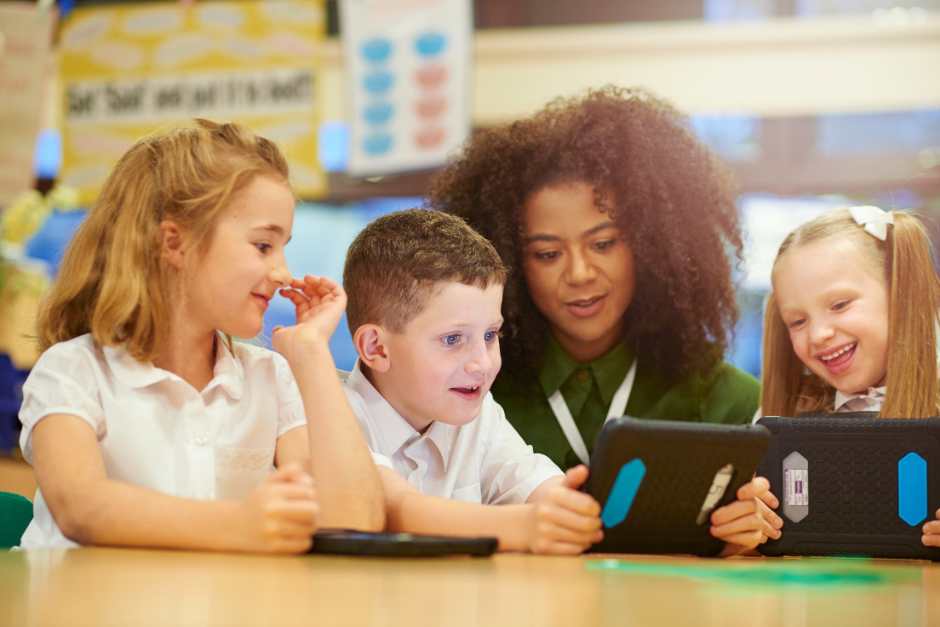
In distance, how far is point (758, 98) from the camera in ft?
14.8

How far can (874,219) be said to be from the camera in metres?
1.66

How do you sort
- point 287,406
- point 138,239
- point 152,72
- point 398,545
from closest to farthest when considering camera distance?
point 398,545 < point 138,239 < point 287,406 < point 152,72

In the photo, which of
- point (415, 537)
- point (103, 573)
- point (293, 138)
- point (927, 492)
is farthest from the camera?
point (293, 138)

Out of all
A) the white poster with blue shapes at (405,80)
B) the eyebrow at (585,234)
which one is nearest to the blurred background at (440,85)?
the white poster with blue shapes at (405,80)

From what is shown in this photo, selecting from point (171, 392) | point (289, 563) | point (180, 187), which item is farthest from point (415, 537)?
point (180, 187)

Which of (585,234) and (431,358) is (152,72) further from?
(431,358)

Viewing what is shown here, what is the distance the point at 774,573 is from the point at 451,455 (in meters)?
0.65

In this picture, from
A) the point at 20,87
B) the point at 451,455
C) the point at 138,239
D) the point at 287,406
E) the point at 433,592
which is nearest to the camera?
the point at 433,592

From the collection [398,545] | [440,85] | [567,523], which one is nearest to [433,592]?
[398,545]

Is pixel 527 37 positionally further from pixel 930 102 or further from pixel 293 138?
pixel 930 102

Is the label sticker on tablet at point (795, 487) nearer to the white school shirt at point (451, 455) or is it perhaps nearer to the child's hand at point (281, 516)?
the white school shirt at point (451, 455)

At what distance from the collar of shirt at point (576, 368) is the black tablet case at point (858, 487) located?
0.68 metres

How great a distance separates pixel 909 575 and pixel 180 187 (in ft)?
3.51

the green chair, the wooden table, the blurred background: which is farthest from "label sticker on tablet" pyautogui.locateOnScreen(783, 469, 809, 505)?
the blurred background
